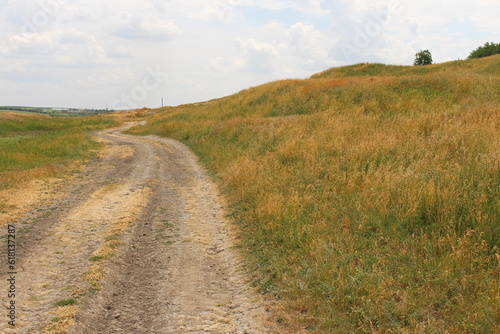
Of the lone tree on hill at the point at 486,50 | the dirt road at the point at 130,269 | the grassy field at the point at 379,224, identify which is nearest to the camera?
the grassy field at the point at 379,224

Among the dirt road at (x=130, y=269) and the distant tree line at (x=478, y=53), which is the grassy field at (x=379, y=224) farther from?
the distant tree line at (x=478, y=53)

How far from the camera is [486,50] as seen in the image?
57781 millimetres

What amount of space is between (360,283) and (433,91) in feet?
66.2

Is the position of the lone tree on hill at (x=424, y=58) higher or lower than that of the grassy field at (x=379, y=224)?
higher

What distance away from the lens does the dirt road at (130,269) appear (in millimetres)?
4152

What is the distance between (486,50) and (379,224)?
219ft

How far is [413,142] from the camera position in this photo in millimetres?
9406

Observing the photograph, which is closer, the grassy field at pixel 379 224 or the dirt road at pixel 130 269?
the grassy field at pixel 379 224

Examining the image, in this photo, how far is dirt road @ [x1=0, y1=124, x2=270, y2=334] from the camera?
4152mm

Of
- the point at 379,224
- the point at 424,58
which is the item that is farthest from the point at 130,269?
the point at 424,58

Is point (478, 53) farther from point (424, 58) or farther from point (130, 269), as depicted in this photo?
point (130, 269)

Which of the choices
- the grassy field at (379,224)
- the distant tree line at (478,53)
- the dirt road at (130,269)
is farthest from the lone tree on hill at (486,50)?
the dirt road at (130,269)

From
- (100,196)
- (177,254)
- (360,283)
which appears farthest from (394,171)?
(100,196)

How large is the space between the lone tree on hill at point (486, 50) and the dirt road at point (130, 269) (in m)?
64.7
